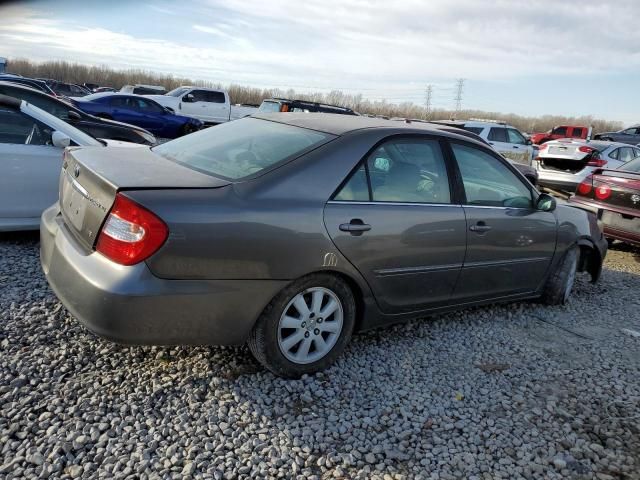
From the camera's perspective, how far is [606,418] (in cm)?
314

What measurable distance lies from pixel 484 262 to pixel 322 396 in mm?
1753

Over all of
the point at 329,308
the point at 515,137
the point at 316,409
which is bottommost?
the point at 316,409

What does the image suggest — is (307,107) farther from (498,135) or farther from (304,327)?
(304,327)

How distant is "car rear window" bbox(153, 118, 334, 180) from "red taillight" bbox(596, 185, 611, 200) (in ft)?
17.4

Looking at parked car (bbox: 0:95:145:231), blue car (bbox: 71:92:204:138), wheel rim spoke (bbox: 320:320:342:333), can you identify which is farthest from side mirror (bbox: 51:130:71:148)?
blue car (bbox: 71:92:204:138)

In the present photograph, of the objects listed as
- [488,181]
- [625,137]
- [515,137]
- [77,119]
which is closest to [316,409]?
[488,181]

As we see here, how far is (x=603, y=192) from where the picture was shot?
7.11 m

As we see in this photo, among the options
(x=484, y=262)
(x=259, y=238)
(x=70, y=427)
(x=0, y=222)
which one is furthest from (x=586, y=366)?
(x=0, y=222)

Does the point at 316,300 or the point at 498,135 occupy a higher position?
the point at 498,135

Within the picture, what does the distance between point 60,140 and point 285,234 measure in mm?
3293

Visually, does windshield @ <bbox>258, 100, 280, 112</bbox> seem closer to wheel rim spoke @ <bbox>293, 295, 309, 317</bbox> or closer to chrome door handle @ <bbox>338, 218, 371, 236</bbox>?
chrome door handle @ <bbox>338, 218, 371, 236</bbox>

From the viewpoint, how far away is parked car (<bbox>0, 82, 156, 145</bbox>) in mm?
7953

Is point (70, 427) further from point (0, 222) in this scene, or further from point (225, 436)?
Result: point (0, 222)

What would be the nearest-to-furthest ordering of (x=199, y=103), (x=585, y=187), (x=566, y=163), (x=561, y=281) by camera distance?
(x=561, y=281), (x=585, y=187), (x=566, y=163), (x=199, y=103)
